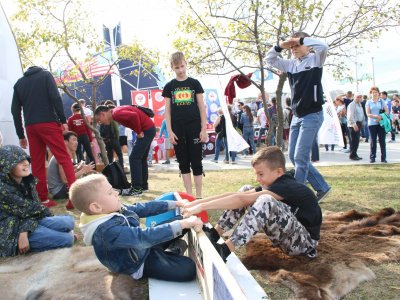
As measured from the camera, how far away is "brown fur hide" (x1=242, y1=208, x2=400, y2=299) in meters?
2.60

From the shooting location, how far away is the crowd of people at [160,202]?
8.56ft

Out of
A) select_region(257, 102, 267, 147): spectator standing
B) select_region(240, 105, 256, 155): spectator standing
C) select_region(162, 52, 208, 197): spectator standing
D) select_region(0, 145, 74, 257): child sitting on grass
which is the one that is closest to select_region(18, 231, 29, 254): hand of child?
select_region(0, 145, 74, 257): child sitting on grass

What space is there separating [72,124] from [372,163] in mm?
7056

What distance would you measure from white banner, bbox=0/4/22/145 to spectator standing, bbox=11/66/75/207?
113 centimetres

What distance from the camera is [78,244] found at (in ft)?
13.0

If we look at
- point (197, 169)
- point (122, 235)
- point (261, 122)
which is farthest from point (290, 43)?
point (261, 122)

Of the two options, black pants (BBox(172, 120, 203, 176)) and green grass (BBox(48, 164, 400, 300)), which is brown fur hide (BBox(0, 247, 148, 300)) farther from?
black pants (BBox(172, 120, 203, 176))

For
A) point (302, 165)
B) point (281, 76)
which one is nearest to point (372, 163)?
point (281, 76)

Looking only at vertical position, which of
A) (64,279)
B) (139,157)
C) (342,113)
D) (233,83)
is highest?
(233,83)

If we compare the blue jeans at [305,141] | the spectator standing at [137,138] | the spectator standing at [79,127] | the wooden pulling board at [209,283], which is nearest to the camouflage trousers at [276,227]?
the wooden pulling board at [209,283]

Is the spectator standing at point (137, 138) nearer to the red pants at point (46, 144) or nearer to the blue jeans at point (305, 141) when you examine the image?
the red pants at point (46, 144)

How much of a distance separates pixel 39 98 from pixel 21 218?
2.32 m

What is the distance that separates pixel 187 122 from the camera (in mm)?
5289

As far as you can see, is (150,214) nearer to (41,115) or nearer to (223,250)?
(223,250)
